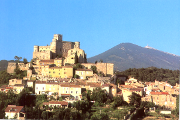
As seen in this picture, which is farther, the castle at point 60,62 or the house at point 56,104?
the castle at point 60,62

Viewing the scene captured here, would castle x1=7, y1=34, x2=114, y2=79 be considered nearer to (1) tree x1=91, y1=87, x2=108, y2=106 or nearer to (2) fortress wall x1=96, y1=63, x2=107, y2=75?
(2) fortress wall x1=96, y1=63, x2=107, y2=75

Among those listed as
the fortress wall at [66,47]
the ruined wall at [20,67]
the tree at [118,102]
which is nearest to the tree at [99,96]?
the tree at [118,102]

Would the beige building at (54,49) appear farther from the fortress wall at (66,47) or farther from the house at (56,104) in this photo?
the house at (56,104)

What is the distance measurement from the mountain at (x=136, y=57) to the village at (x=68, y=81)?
2306 centimetres

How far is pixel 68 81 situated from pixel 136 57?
36285mm

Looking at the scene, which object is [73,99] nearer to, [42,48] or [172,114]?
[172,114]

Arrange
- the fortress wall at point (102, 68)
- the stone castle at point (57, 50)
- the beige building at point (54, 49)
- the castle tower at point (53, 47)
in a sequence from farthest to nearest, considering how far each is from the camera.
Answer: the castle tower at point (53, 47) → the beige building at point (54, 49) → the stone castle at point (57, 50) → the fortress wall at point (102, 68)

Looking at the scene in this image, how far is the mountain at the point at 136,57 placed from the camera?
5284cm

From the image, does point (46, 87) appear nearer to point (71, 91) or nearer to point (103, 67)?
point (71, 91)

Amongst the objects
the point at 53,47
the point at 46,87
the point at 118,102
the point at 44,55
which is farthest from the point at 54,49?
the point at 118,102

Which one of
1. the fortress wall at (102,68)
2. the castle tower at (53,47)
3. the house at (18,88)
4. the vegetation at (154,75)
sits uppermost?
the castle tower at (53,47)

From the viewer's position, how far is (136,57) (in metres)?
58.2

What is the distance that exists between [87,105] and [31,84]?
5.60 metres

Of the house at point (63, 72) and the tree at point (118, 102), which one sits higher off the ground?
the house at point (63, 72)
